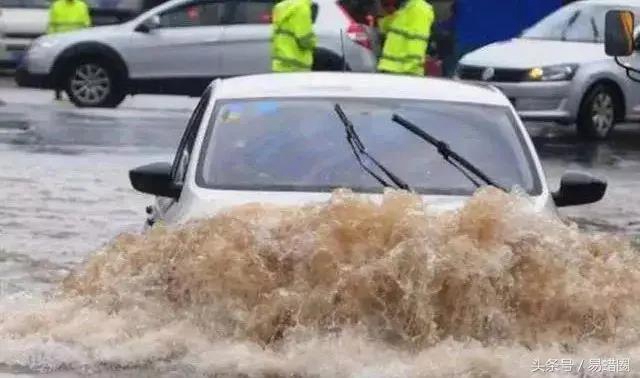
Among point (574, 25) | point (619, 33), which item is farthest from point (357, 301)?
point (574, 25)

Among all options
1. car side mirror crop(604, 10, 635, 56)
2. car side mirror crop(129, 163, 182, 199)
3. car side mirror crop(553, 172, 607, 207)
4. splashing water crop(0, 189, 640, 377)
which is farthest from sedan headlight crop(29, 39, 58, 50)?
splashing water crop(0, 189, 640, 377)

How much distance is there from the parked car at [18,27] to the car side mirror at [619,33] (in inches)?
667

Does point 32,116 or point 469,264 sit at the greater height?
point 469,264

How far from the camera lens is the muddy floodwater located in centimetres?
670

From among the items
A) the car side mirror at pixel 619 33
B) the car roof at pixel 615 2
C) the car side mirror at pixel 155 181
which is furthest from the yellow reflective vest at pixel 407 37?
the car roof at pixel 615 2

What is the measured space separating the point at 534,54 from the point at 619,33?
955cm

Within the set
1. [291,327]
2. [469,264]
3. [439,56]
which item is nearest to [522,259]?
[469,264]

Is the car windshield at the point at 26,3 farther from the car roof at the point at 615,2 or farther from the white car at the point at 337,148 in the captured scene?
the white car at the point at 337,148

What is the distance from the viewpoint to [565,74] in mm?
20359

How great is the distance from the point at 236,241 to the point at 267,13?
16.5 m

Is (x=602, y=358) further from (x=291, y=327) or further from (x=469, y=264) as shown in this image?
(x=291, y=327)

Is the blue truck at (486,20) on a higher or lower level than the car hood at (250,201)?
lower

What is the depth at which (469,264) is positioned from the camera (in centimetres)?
682

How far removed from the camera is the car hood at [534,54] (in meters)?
20.5
